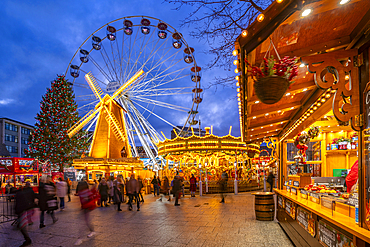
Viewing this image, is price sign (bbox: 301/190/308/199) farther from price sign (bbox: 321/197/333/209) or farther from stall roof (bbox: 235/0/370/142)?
stall roof (bbox: 235/0/370/142)

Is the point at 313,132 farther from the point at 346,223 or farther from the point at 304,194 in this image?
the point at 346,223

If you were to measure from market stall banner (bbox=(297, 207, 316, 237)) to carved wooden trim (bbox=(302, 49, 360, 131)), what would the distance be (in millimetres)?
1989

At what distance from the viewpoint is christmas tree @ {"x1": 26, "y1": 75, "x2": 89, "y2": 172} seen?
29516 millimetres

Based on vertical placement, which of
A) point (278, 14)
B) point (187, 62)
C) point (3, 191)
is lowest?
point (3, 191)

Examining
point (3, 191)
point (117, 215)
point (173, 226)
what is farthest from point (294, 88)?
point (3, 191)

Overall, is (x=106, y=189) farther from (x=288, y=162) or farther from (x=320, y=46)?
(x=320, y=46)

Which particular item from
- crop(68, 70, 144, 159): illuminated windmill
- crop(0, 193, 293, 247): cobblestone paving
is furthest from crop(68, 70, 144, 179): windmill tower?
crop(0, 193, 293, 247): cobblestone paving

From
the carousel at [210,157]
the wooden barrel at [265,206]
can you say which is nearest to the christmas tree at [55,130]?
the carousel at [210,157]

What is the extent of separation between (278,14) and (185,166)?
1917 centimetres

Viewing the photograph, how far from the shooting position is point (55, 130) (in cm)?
3027

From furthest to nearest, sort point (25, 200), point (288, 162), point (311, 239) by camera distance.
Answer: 1. point (288, 162)
2. point (25, 200)
3. point (311, 239)

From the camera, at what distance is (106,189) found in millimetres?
A: 12781

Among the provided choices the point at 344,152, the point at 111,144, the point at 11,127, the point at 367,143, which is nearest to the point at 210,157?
the point at 111,144

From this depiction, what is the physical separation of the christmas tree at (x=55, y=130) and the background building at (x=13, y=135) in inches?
1047
